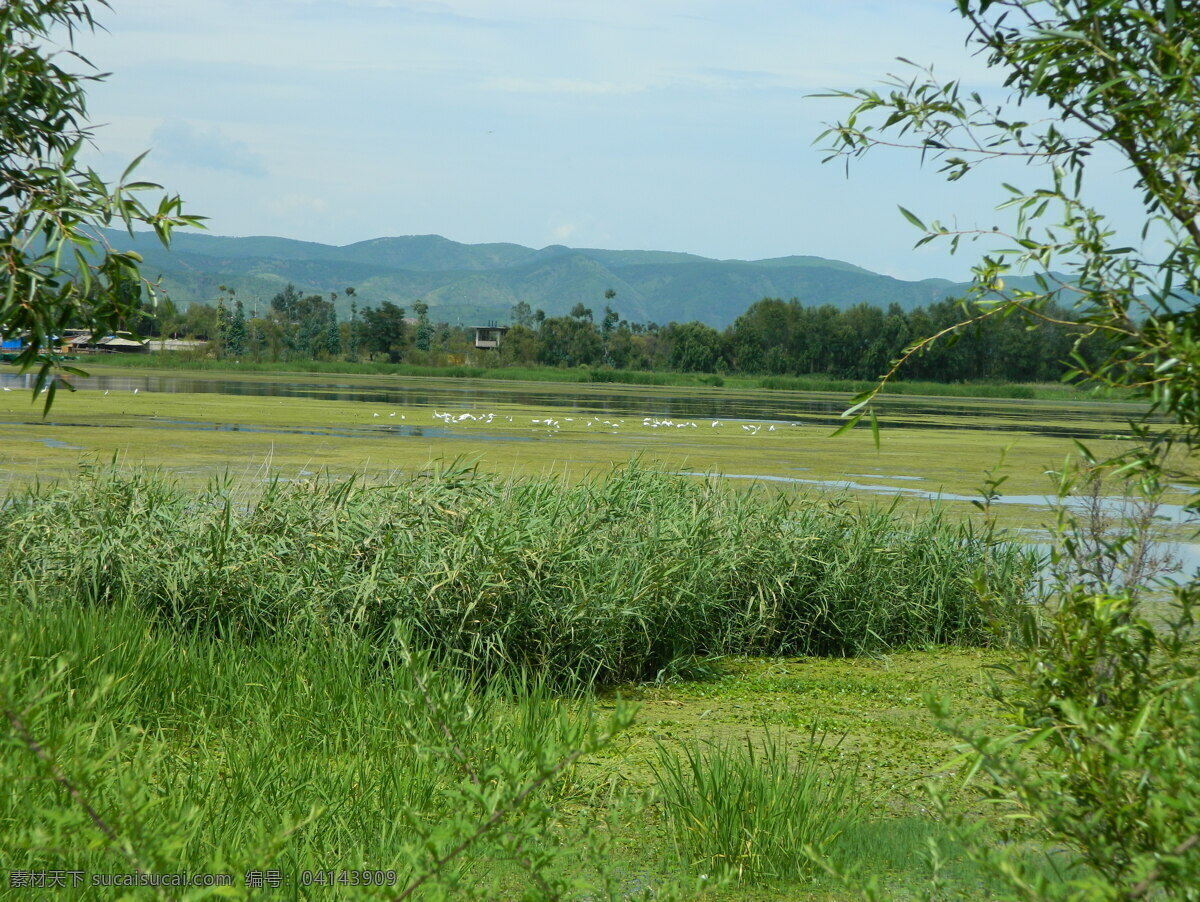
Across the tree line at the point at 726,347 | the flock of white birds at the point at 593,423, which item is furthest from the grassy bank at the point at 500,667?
the tree line at the point at 726,347

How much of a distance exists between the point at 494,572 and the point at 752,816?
2.36 m

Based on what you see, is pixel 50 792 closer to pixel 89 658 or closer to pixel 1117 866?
pixel 89 658

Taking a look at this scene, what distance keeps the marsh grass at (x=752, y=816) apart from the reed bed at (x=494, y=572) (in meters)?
1.55

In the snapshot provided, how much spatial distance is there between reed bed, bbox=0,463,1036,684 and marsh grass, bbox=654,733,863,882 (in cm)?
155

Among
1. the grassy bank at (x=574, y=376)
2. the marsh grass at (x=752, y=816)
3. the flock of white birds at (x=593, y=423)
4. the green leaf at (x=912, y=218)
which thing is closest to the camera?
the green leaf at (x=912, y=218)

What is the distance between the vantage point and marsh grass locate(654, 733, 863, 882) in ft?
12.2

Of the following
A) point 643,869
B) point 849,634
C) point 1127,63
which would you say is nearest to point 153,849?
point 1127,63

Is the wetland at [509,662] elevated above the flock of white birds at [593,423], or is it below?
above

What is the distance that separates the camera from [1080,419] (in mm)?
39281

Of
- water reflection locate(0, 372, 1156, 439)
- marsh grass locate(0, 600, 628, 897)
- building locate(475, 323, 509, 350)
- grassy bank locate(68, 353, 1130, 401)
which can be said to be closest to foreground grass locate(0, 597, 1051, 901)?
marsh grass locate(0, 600, 628, 897)

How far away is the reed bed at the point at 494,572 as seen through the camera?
5.82 m

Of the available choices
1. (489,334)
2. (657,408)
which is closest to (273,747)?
(657,408)

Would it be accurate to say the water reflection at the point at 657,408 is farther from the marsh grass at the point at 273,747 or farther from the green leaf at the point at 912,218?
the green leaf at the point at 912,218

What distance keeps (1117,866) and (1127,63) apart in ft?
4.47
